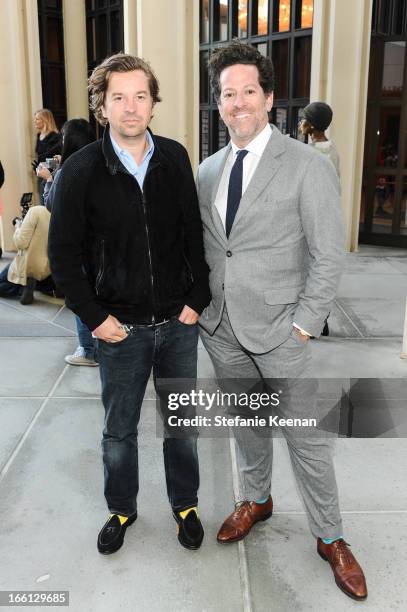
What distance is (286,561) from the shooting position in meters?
2.48

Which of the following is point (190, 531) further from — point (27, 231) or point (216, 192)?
point (27, 231)

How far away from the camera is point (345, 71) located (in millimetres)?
7688

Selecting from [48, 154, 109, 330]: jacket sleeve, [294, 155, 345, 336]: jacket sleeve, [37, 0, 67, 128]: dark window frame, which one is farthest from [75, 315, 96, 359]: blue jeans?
[37, 0, 67, 128]: dark window frame

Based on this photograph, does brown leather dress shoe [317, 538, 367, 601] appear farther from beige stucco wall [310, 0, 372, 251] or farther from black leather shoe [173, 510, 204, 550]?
beige stucco wall [310, 0, 372, 251]

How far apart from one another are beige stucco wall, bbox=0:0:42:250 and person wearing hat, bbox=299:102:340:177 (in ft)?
16.0

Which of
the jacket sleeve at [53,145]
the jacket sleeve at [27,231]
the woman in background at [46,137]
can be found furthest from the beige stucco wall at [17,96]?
the jacket sleeve at [27,231]

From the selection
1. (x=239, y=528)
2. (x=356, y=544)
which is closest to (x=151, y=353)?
(x=239, y=528)

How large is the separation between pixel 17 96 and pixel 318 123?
5.13m

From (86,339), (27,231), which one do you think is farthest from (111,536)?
(27,231)

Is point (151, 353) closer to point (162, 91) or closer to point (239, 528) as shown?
point (239, 528)

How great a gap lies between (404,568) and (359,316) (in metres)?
3.50

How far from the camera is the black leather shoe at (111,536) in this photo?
252cm

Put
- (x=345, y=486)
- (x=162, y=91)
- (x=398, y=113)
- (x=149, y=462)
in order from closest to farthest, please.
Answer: (x=345, y=486) < (x=149, y=462) < (x=162, y=91) < (x=398, y=113)

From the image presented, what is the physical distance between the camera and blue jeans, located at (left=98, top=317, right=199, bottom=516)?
2367 mm
